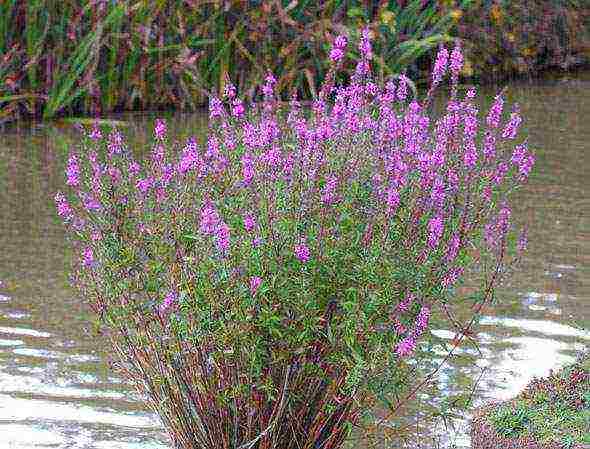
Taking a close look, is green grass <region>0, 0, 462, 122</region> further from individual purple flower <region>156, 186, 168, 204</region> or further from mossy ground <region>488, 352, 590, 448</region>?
individual purple flower <region>156, 186, 168, 204</region>

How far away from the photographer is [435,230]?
413 cm

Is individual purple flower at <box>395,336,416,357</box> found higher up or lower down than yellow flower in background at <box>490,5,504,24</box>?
lower down

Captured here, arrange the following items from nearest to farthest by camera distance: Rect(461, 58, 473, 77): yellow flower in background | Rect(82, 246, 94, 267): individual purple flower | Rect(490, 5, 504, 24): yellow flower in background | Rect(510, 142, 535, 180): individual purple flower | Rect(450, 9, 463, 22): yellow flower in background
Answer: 1. Rect(82, 246, 94, 267): individual purple flower
2. Rect(510, 142, 535, 180): individual purple flower
3. Rect(450, 9, 463, 22): yellow flower in background
4. Rect(461, 58, 473, 77): yellow flower in background
5. Rect(490, 5, 504, 24): yellow flower in background

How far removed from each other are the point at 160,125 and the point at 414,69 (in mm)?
10577

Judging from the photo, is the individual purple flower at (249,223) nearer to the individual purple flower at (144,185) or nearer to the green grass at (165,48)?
the individual purple flower at (144,185)

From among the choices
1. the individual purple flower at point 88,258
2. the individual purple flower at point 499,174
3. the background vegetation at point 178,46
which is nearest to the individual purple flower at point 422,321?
the individual purple flower at point 499,174

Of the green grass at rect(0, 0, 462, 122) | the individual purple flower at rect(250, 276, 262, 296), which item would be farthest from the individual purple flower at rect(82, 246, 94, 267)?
the green grass at rect(0, 0, 462, 122)

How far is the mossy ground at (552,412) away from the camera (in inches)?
184

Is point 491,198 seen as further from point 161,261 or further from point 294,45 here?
point 294,45

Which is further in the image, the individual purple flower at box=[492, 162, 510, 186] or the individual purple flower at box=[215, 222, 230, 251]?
the individual purple flower at box=[492, 162, 510, 186]

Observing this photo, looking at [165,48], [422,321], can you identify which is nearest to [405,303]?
[422,321]

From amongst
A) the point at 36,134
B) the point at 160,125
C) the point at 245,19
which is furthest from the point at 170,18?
the point at 160,125

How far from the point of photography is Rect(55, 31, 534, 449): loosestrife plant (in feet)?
13.3

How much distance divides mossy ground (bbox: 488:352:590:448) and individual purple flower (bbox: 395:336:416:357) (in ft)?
2.56
